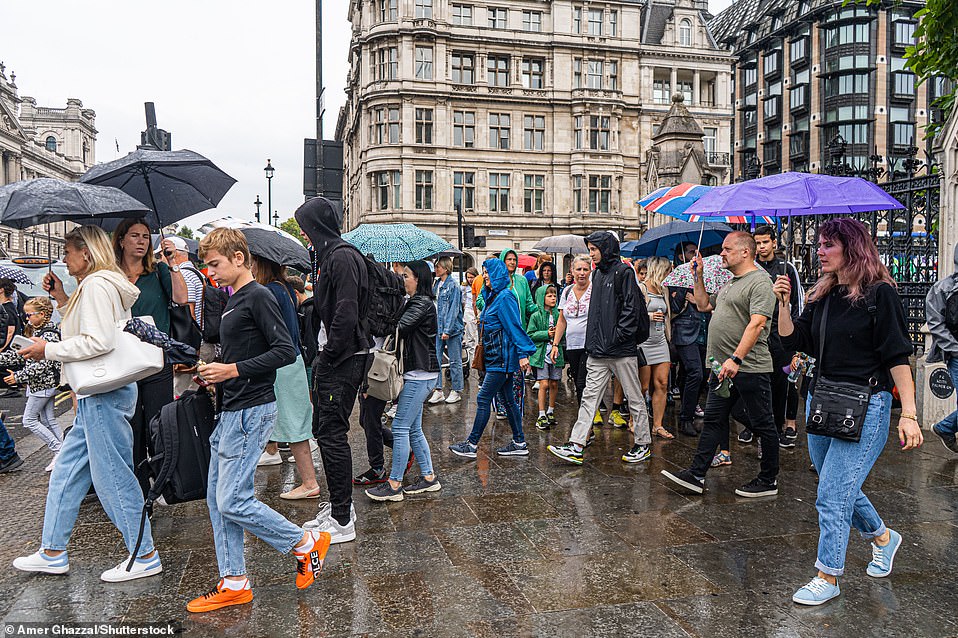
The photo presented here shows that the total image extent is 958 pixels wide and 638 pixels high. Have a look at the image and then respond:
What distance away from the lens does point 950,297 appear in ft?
19.0

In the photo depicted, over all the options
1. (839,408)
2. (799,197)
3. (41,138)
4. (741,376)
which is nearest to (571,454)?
(741,376)

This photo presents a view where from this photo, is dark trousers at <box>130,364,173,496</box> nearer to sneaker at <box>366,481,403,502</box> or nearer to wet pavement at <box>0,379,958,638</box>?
A: wet pavement at <box>0,379,958,638</box>

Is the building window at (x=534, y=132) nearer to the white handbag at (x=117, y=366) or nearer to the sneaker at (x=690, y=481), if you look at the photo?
the sneaker at (x=690, y=481)

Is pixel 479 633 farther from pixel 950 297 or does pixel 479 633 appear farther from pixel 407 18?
pixel 407 18

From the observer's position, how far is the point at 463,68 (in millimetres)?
44062

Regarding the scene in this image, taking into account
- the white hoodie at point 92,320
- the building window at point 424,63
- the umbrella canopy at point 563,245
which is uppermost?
the building window at point 424,63

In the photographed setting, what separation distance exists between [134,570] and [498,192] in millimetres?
42398

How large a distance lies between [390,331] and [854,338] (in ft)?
9.98

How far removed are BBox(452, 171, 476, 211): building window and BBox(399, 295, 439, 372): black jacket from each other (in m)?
39.0

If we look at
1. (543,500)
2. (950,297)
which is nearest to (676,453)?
(543,500)

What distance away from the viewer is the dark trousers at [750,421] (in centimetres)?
544

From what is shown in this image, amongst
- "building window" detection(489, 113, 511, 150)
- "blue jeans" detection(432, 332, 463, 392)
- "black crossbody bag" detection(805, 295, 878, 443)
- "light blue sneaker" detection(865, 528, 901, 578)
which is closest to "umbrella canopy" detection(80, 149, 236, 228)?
"blue jeans" detection(432, 332, 463, 392)

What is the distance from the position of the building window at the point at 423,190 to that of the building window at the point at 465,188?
5.22ft

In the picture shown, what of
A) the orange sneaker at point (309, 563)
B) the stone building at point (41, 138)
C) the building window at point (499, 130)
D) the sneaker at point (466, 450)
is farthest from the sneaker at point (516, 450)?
the stone building at point (41, 138)
